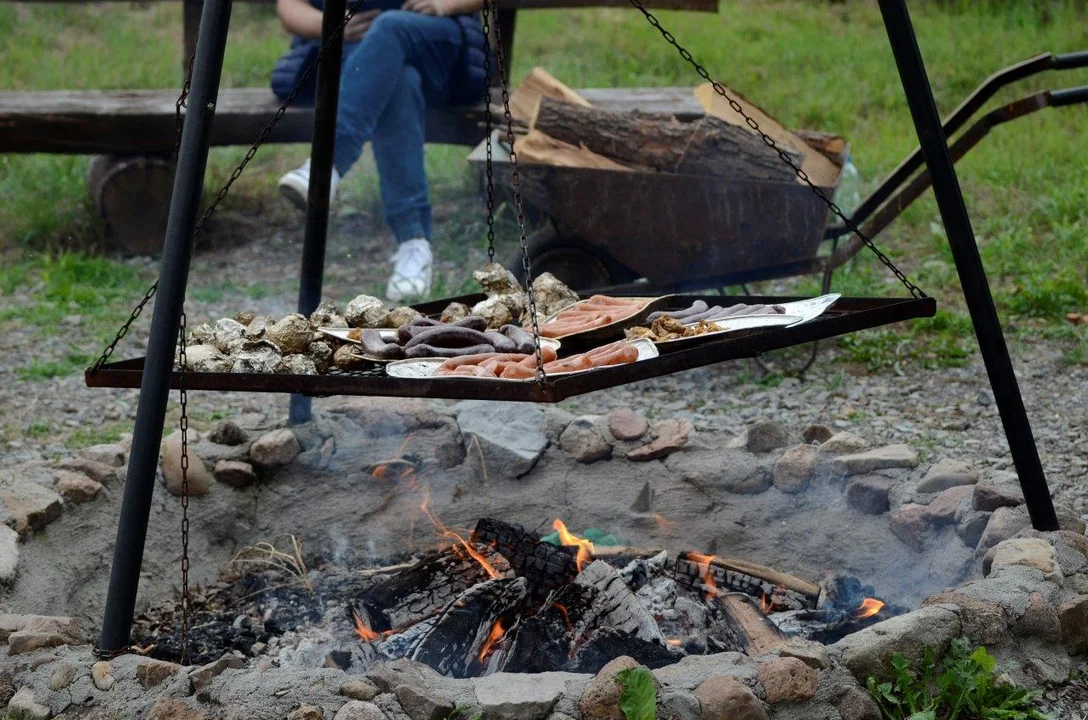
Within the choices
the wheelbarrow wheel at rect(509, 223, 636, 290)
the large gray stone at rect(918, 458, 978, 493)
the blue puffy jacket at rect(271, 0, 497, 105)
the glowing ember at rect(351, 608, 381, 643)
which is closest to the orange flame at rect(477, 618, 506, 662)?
the glowing ember at rect(351, 608, 381, 643)

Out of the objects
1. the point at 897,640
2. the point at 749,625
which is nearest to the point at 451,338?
the point at 749,625

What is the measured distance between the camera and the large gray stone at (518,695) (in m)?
2.36

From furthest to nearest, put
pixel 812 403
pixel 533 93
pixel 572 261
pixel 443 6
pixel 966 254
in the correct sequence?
pixel 443 6 < pixel 533 93 < pixel 572 261 < pixel 812 403 < pixel 966 254

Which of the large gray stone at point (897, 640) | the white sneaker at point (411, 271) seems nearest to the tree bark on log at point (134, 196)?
the white sneaker at point (411, 271)

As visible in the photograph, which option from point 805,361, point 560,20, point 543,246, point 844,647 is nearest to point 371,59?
point 543,246

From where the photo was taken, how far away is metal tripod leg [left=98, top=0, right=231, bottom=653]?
8.44ft

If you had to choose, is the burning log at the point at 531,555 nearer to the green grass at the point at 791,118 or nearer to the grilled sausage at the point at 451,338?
the grilled sausage at the point at 451,338

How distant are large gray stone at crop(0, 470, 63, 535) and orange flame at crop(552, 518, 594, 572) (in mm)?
1534

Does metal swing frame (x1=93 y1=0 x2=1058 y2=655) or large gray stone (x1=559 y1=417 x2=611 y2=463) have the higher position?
metal swing frame (x1=93 y1=0 x2=1058 y2=655)

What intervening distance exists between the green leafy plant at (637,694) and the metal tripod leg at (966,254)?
1312mm

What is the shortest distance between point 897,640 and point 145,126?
582 cm

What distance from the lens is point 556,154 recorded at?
18.1ft

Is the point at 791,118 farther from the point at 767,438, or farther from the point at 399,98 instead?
the point at 767,438

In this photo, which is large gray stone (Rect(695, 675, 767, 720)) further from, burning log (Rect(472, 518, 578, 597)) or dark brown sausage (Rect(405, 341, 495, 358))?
dark brown sausage (Rect(405, 341, 495, 358))
